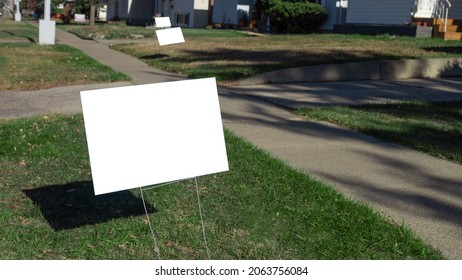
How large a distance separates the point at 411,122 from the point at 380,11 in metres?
19.4

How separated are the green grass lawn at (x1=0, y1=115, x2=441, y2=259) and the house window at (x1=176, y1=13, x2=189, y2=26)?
3877 centimetres

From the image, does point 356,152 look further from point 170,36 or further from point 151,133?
point 170,36

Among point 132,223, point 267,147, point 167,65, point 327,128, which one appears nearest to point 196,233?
point 132,223

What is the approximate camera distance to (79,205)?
5.84 meters

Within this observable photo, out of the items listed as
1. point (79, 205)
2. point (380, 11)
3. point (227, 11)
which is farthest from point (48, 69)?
point (227, 11)

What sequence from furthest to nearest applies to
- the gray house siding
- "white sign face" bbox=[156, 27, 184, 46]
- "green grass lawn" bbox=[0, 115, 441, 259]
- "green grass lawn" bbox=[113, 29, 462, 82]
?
the gray house siding
"white sign face" bbox=[156, 27, 184, 46]
"green grass lawn" bbox=[113, 29, 462, 82]
"green grass lawn" bbox=[0, 115, 441, 259]

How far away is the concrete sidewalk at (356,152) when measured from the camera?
18.2 feet

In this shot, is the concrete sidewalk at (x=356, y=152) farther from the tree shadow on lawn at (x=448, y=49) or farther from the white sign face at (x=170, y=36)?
the white sign face at (x=170, y=36)

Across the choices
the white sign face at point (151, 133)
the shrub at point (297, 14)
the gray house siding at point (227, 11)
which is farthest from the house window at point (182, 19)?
the white sign face at point (151, 133)

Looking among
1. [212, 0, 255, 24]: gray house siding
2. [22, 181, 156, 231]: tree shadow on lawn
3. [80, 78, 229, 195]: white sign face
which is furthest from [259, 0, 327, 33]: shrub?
[80, 78, 229, 195]: white sign face

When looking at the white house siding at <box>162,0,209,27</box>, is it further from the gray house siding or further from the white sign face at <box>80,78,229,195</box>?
the white sign face at <box>80,78,229,195</box>

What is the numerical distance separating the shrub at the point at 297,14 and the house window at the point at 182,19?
1141 centimetres

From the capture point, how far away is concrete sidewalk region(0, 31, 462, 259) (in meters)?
5.56

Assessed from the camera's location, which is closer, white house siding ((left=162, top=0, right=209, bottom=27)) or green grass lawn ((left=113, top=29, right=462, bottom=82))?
green grass lawn ((left=113, top=29, right=462, bottom=82))
